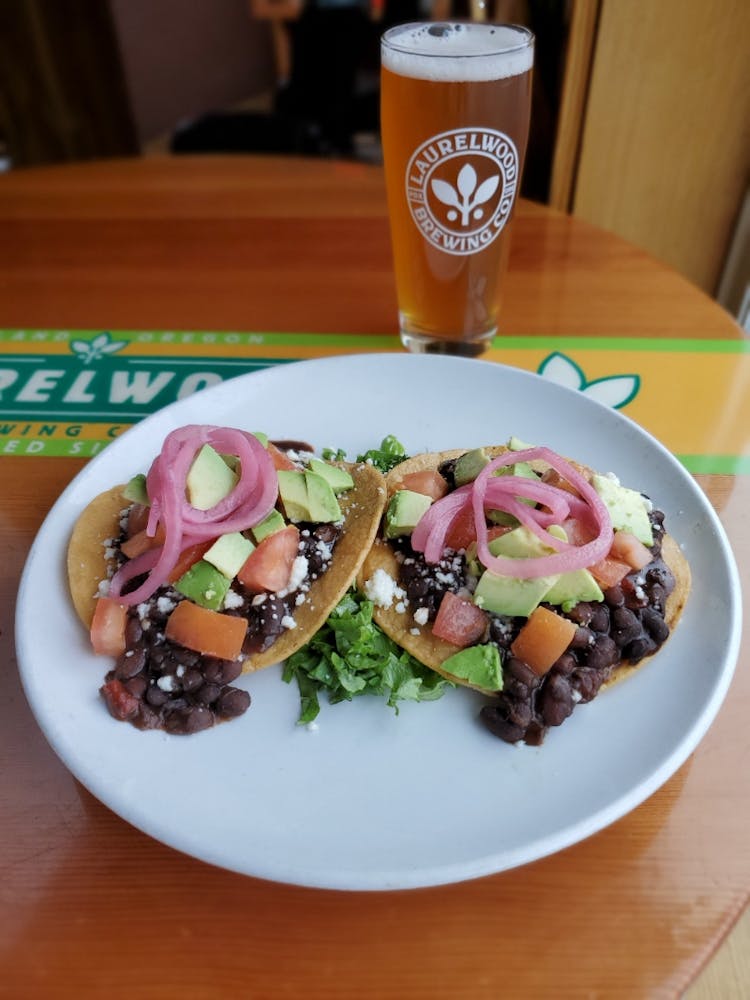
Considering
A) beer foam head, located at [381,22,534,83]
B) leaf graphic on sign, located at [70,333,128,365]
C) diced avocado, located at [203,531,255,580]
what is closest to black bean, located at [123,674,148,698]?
diced avocado, located at [203,531,255,580]

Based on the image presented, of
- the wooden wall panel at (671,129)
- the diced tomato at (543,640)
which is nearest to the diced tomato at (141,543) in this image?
the diced tomato at (543,640)

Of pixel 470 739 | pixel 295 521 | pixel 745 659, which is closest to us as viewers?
pixel 470 739

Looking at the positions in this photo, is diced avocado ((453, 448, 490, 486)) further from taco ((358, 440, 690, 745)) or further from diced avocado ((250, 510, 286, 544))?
diced avocado ((250, 510, 286, 544))

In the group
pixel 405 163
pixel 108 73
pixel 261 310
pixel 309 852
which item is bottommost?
pixel 108 73

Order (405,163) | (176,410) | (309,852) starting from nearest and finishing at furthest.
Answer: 1. (309,852)
2. (176,410)
3. (405,163)

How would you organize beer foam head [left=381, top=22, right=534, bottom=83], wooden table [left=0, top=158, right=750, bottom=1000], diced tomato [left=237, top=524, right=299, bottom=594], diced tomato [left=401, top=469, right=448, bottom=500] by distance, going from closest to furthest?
wooden table [left=0, top=158, right=750, bottom=1000] < diced tomato [left=237, top=524, right=299, bottom=594] < diced tomato [left=401, top=469, right=448, bottom=500] < beer foam head [left=381, top=22, right=534, bottom=83]

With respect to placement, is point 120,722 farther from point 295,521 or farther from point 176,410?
point 176,410

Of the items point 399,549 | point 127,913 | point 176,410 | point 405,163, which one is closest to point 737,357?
point 405,163

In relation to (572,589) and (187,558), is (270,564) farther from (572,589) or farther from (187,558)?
(572,589)
